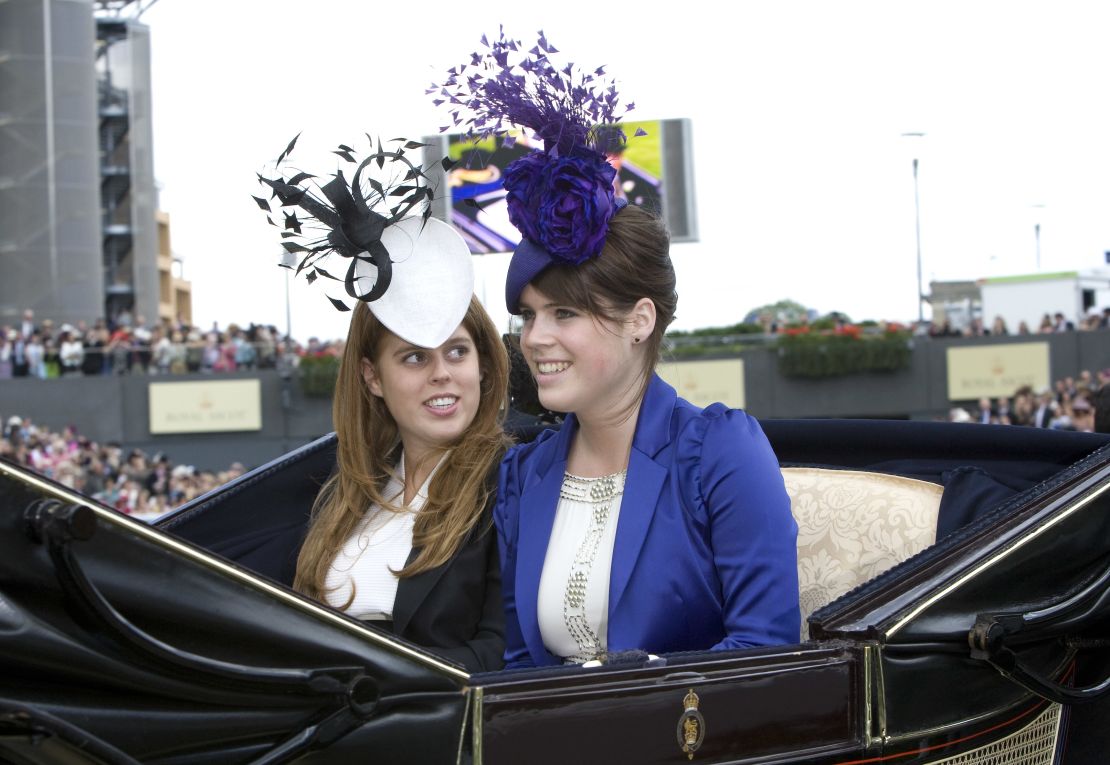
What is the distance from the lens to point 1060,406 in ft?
41.0

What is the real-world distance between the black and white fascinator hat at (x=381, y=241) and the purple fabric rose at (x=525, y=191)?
267mm

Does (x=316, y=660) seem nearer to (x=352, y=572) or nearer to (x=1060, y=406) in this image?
(x=352, y=572)

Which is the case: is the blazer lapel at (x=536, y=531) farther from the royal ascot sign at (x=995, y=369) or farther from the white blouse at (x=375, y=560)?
the royal ascot sign at (x=995, y=369)

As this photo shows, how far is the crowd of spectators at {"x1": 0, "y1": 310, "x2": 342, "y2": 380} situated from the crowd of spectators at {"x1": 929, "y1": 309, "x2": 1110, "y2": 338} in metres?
11.4

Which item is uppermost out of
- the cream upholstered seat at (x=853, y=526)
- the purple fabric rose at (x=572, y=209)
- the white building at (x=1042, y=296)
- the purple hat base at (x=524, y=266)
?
the white building at (x=1042, y=296)

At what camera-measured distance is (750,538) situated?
6.49 ft

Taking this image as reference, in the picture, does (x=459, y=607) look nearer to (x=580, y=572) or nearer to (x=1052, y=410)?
(x=580, y=572)

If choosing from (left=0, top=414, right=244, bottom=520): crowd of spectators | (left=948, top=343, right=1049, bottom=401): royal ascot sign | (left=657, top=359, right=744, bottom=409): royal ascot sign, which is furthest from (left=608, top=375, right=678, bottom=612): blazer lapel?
(left=948, top=343, right=1049, bottom=401): royal ascot sign

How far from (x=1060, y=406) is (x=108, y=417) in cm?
1560

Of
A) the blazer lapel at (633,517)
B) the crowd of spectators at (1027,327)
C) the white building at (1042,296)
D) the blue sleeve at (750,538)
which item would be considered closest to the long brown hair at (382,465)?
the blazer lapel at (633,517)

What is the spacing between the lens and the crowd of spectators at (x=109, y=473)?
43.6 feet

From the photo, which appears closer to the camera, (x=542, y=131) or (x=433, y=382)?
(x=542, y=131)

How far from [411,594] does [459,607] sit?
0.31 feet

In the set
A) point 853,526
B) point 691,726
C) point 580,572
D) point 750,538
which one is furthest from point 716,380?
point 691,726
